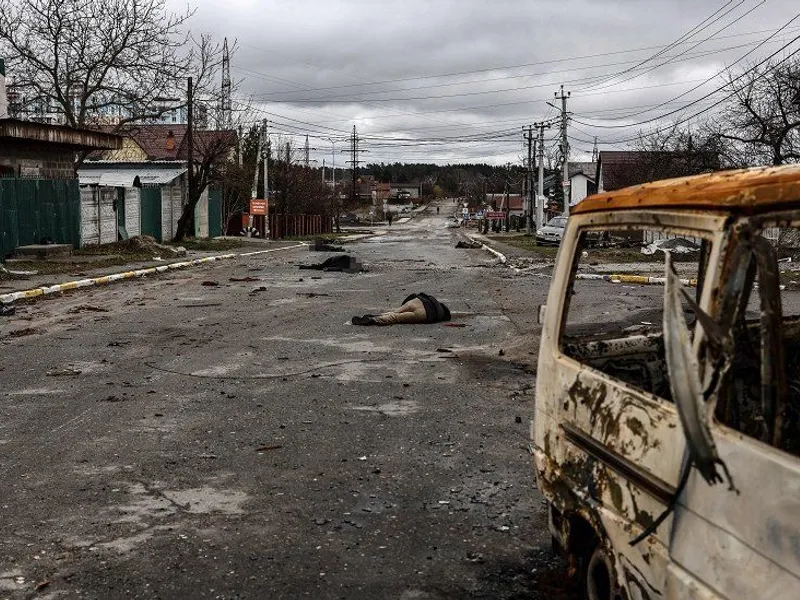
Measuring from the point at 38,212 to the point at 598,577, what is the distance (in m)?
25.0

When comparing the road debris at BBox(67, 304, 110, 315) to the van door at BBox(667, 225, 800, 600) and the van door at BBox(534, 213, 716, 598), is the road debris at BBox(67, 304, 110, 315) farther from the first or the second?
the van door at BBox(667, 225, 800, 600)

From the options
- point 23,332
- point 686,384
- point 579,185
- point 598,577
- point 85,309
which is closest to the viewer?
point 686,384

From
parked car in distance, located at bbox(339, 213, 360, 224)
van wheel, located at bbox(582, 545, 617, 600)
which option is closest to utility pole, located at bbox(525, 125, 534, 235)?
parked car in distance, located at bbox(339, 213, 360, 224)

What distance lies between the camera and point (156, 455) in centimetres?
590

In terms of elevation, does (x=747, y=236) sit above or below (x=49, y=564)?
above

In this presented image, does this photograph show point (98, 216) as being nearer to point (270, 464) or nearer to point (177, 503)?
point (270, 464)

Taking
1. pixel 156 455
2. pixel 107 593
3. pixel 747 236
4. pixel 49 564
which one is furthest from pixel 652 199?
pixel 156 455

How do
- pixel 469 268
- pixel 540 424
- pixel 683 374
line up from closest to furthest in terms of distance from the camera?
pixel 683 374 < pixel 540 424 < pixel 469 268

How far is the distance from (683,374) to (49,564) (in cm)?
318

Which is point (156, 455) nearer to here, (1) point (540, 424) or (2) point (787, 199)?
(1) point (540, 424)

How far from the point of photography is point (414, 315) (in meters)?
12.4

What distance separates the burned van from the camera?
2.16 meters

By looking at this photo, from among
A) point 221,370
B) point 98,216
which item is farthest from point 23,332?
point 98,216

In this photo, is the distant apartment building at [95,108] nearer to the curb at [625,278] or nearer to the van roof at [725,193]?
the curb at [625,278]
